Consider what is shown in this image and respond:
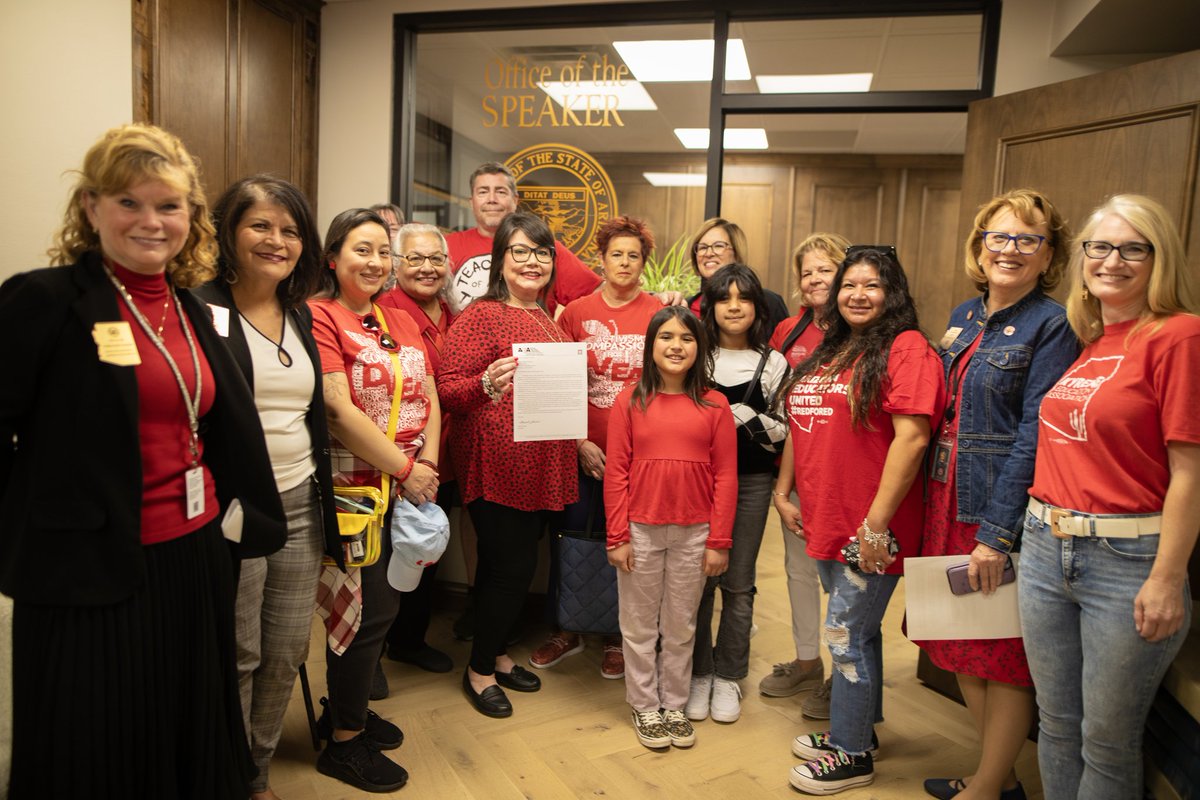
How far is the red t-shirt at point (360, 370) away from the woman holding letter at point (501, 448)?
0.24 m

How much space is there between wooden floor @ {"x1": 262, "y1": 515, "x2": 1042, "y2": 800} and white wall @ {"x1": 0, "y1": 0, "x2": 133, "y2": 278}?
1.90m

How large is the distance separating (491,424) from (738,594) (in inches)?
38.9

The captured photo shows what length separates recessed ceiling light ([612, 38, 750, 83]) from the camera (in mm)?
3928

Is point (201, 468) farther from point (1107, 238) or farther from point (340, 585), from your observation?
point (1107, 238)

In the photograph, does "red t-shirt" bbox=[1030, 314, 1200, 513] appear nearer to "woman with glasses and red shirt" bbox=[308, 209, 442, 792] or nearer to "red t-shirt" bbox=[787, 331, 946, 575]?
"red t-shirt" bbox=[787, 331, 946, 575]

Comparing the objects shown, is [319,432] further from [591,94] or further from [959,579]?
[591,94]

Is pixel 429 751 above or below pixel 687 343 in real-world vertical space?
below

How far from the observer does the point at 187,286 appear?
1408mm

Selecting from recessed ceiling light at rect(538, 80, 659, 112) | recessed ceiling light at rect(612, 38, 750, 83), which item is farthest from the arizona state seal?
recessed ceiling light at rect(612, 38, 750, 83)

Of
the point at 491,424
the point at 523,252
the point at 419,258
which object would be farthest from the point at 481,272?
the point at 491,424

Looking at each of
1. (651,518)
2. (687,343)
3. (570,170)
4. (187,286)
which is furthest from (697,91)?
(187,286)

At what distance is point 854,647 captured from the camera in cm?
204

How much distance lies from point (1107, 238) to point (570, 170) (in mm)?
2927

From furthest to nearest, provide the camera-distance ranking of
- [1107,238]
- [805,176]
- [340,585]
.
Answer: [805,176], [340,585], [1107,238]
